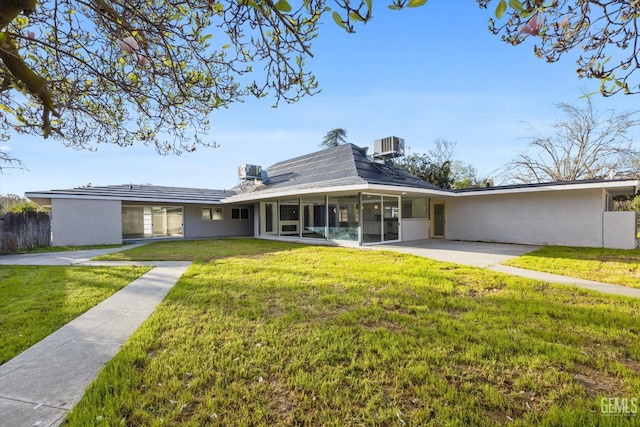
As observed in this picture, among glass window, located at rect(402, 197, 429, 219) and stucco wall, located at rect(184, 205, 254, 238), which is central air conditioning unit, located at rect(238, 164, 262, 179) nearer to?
stucco wall, located at rect(184, 205, 254, 238)

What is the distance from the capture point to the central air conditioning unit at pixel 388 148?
557 inches

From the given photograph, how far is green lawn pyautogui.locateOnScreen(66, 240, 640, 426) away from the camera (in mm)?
2066

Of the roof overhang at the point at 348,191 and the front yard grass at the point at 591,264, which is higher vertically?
the roof overhang at the point at 348,191

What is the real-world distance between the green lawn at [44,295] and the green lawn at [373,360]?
1184 mm

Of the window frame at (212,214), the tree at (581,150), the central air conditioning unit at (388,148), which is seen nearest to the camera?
the central air conditioning unit at (388,148)

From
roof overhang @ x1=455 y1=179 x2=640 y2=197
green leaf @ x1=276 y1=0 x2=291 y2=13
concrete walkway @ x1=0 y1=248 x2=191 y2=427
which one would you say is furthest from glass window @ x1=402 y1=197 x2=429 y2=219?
green leaf @ x1=276 y1=0 x2=291 y2=13

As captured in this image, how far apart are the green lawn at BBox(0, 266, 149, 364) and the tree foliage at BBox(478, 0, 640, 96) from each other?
232 inches

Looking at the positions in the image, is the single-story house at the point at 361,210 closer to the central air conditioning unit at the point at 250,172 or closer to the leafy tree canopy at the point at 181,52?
the central air conditioning unit at the point at 250,172

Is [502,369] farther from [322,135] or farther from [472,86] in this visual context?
[322,135]

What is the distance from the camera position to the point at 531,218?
12.6 metres

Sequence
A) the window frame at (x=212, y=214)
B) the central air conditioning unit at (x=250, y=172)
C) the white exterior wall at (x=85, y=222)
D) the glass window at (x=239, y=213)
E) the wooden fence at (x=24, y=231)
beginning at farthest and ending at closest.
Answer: the glass window at (x=239, y=213) → the window frame at (x=212, y=214) → the central air conditioning unit at (x=250, y=172) → the white exterior wall at (x=85, y=222) → the wooden fence at (x=24, y=231)

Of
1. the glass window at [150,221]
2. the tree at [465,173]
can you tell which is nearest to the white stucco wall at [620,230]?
the tree at [465,173]

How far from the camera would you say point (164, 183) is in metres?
20.1

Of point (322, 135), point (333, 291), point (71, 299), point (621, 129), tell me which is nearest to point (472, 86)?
point (333, 291)
